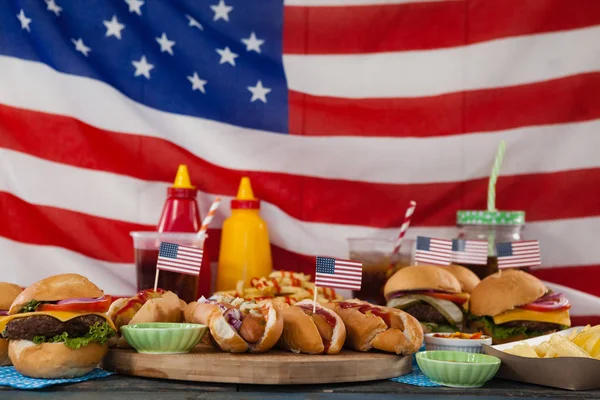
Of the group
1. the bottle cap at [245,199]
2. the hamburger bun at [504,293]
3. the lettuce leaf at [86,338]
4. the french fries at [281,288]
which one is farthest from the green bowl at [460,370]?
the bottle cap at [245,199]

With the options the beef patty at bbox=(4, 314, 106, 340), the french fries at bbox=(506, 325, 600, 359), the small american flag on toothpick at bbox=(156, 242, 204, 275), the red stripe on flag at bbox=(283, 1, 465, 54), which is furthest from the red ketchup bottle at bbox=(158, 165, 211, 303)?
the french fries at bbox=(506, 325, 600, 359)

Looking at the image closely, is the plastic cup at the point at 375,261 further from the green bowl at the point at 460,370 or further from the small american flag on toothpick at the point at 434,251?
the green bowl at the point at 460,370

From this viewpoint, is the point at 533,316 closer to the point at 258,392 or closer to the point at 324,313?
the point at 324,313

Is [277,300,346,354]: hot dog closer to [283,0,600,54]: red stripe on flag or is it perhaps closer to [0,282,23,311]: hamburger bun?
[0,282,23,311]: hamburger bun

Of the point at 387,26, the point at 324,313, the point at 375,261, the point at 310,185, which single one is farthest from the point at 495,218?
the point at 324,313

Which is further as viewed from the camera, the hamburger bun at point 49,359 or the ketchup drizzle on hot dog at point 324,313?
the ketchup drizzle on hot dog at point 324,313

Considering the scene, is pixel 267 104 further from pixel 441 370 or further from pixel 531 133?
pixel 441 370

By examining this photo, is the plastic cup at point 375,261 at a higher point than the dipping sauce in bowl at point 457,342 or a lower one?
higher

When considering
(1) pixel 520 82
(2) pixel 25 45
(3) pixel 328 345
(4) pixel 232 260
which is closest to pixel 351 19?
(1) pixel 520 82
